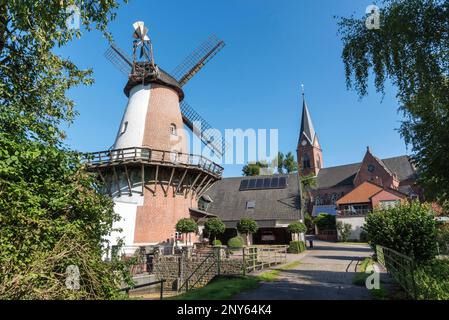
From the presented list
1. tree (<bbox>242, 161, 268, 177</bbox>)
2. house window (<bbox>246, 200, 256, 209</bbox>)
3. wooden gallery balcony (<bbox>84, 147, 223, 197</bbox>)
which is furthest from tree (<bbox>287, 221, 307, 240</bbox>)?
tree (<bbox>242, 161, 268, 177</bbox>)

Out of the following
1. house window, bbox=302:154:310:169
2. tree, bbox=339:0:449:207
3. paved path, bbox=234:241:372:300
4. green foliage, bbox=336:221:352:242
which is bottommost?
paved path, bbox=234:241:372:300

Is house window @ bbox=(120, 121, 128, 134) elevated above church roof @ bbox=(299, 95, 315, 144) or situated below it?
below

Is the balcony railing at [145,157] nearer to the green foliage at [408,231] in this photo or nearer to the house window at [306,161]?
the green foliage at [408,231]

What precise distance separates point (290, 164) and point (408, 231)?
43.2m

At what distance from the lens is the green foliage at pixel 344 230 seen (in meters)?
33.0

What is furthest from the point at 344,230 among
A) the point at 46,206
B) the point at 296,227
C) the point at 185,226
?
the point at 46,206

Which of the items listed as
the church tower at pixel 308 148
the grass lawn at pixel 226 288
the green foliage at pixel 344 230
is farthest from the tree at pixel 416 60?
the church tower at pixel 308 148

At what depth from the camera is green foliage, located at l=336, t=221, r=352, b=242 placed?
108 feet

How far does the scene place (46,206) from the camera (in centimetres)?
491

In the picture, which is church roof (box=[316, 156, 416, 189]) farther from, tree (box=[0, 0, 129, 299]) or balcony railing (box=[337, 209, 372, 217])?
tree (box=[0, 0, 129, 299])

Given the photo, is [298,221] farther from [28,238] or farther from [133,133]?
[28,238]

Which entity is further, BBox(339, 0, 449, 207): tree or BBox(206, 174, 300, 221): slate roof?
BBox(206, 174, 300, 221): slate roof

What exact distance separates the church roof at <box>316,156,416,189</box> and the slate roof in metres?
28.2

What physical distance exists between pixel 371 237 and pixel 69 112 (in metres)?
13.2
